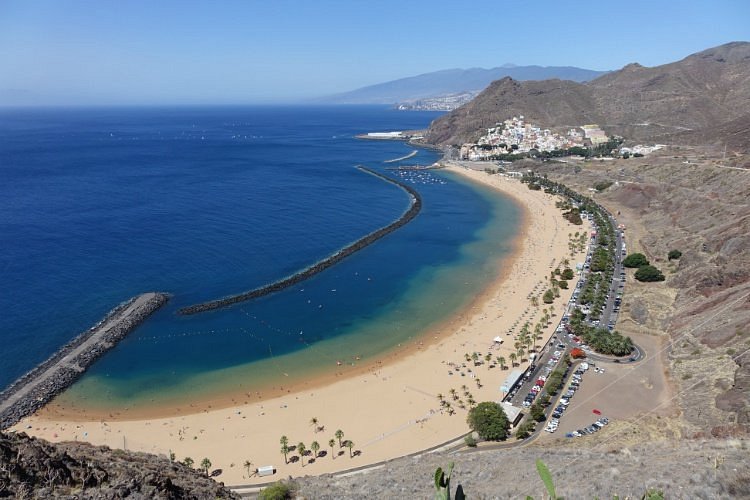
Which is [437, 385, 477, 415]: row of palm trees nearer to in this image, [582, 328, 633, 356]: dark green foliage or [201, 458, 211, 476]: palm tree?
[582, 328, 633, 356]: dark green foliage

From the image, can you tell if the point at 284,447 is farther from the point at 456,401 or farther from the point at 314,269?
the point at 314,269

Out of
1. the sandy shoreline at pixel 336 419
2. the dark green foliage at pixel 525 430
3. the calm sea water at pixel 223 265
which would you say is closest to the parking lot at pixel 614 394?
the dark green foliage at pixel 525 430

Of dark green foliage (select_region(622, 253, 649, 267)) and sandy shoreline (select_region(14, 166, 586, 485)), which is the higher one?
dark green foliage (select_region(622, 253, 649, 267))

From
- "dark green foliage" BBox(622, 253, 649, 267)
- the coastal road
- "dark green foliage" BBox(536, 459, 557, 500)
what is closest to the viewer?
"dark green foliage" BBox(536, 459, 557, 500)

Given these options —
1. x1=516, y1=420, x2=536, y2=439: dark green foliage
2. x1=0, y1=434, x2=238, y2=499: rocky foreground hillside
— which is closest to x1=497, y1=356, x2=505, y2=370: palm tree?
x1=516, y1=420, x2=536, y2=439: dark green foliage

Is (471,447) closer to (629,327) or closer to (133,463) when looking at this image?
(133,463)

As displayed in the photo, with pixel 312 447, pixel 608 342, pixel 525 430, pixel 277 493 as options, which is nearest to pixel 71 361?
pixel 312 447
